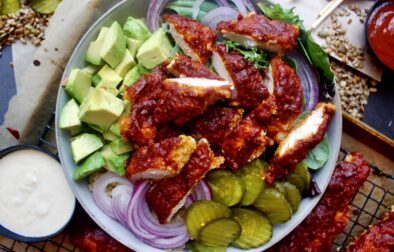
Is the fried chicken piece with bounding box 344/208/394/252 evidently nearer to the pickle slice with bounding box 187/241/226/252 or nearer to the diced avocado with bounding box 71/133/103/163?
the pickle slice with bounding box 187/241/226/252

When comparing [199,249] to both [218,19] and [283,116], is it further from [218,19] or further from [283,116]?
[218,19]

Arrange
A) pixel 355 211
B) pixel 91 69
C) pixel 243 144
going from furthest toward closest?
pixel 355 211, pixel 91 69, pixel 243 144

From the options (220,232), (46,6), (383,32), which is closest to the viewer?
(220,232)

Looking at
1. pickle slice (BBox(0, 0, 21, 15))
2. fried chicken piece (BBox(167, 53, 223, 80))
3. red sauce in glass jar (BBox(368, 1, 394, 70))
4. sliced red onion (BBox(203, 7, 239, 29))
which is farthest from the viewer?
pickle slice (BBox(0, 0, 21, 15))

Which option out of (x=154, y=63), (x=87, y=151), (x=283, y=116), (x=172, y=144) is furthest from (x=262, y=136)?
(x=87, y=151)

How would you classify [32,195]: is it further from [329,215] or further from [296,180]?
[329,215]

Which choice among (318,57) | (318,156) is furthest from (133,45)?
(318,156)

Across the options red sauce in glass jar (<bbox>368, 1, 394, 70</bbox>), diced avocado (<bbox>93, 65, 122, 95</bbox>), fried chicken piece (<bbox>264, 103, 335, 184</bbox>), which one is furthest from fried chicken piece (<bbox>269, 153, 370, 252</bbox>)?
diced avocado (<bbox>93, 65, 122, 95</bbox>)
